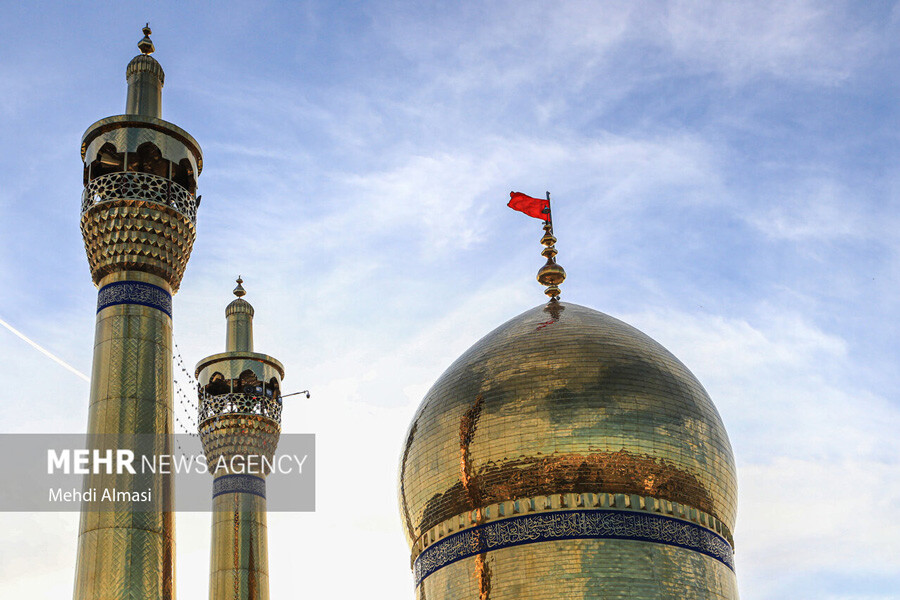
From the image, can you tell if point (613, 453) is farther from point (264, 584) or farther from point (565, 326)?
point (264, 584)

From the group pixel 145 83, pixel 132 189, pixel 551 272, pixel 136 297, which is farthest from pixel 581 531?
pixel 145 83

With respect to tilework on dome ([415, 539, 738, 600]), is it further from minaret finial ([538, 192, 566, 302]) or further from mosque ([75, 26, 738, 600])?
minaret finial ([538, 192, 566, 302])

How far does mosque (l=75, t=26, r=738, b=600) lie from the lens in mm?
9781

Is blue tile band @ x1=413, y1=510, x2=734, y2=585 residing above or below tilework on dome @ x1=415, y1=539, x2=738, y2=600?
above

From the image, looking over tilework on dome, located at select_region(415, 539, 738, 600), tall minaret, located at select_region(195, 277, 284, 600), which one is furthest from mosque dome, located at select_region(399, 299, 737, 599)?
tall minaret, located at select_region(195, 277, 284, 600)

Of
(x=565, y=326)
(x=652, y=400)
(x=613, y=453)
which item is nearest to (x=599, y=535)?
(x=613, y=453)

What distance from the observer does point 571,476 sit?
11.1 meters

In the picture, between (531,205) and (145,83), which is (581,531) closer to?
(531,205)

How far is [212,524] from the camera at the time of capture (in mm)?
18656

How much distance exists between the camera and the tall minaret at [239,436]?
714 inches

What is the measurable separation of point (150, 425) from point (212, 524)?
31.2 ft

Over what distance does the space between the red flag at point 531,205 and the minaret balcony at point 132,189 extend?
4846mm

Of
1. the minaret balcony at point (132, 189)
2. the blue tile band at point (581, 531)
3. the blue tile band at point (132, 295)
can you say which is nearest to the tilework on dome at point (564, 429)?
the blue tile band at point (581, 531)

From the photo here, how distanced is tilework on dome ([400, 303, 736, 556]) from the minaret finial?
48.7 inches
